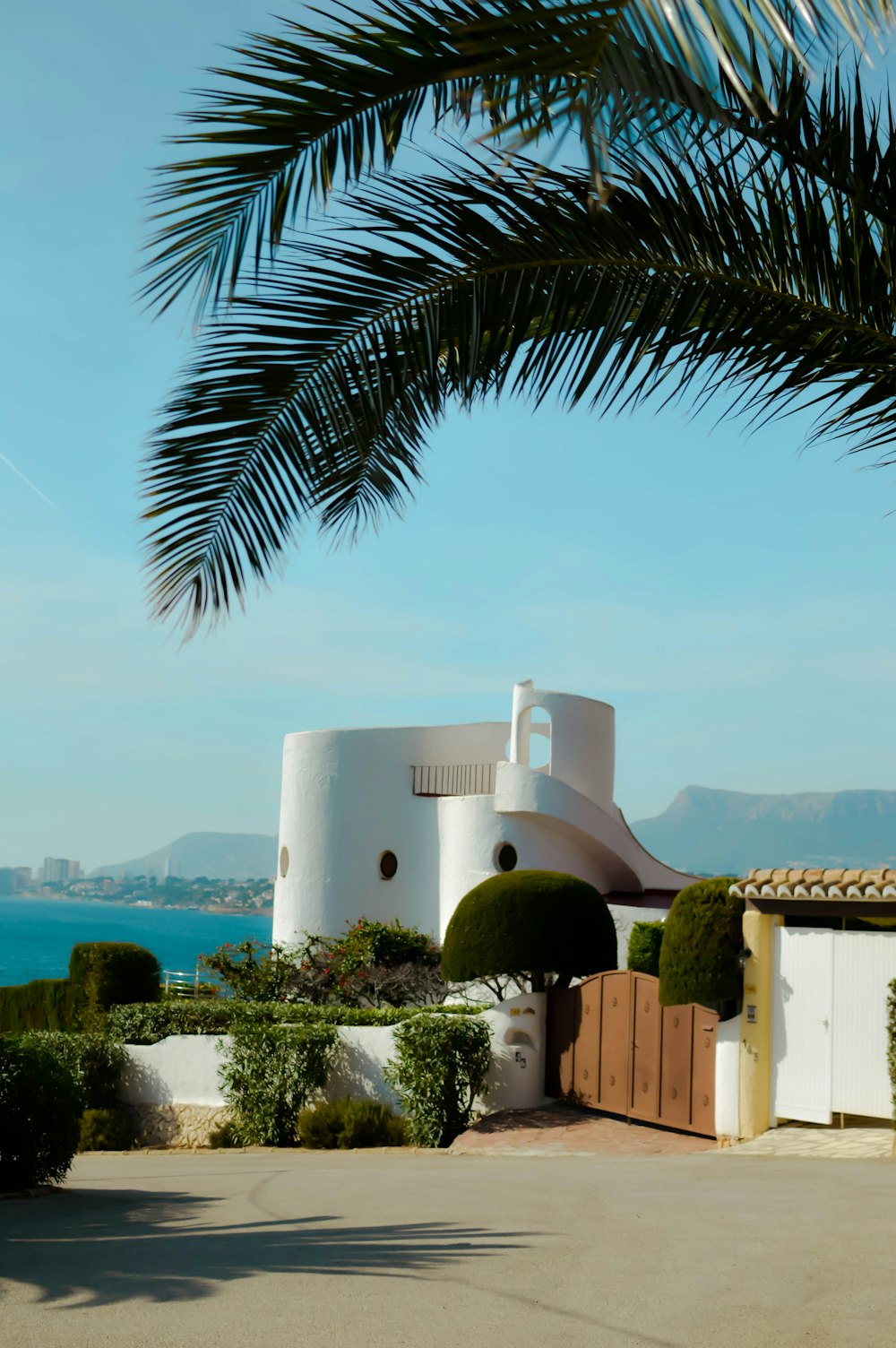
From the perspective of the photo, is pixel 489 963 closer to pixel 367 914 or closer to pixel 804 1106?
pixel 804 1106

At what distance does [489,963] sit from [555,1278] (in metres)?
9.87

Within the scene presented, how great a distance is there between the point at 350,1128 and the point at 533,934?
318 centimetres

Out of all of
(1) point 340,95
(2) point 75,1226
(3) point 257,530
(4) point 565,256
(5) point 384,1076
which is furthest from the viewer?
(5) point 384,1076

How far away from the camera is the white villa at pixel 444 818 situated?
22906mm

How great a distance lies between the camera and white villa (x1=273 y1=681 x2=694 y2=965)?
75.2 feet

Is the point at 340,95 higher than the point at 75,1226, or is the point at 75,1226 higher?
the point at 340,95

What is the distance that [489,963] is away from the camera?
15625 millimetres

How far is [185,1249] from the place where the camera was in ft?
21.5

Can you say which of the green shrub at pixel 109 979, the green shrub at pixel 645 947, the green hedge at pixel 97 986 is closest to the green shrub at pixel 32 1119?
the green hedge at pixel 97 986

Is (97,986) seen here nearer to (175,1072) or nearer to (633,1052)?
(175,1072)

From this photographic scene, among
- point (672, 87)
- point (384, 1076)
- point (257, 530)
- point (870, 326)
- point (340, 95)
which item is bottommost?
point (384, 1076)

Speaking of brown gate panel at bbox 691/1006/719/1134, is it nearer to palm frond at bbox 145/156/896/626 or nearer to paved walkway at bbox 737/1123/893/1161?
paved walkway at bbox 737/1123/893/1161

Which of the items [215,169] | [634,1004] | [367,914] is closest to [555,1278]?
[215,169]

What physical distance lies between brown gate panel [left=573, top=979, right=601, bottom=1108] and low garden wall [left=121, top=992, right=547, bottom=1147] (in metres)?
0.57
